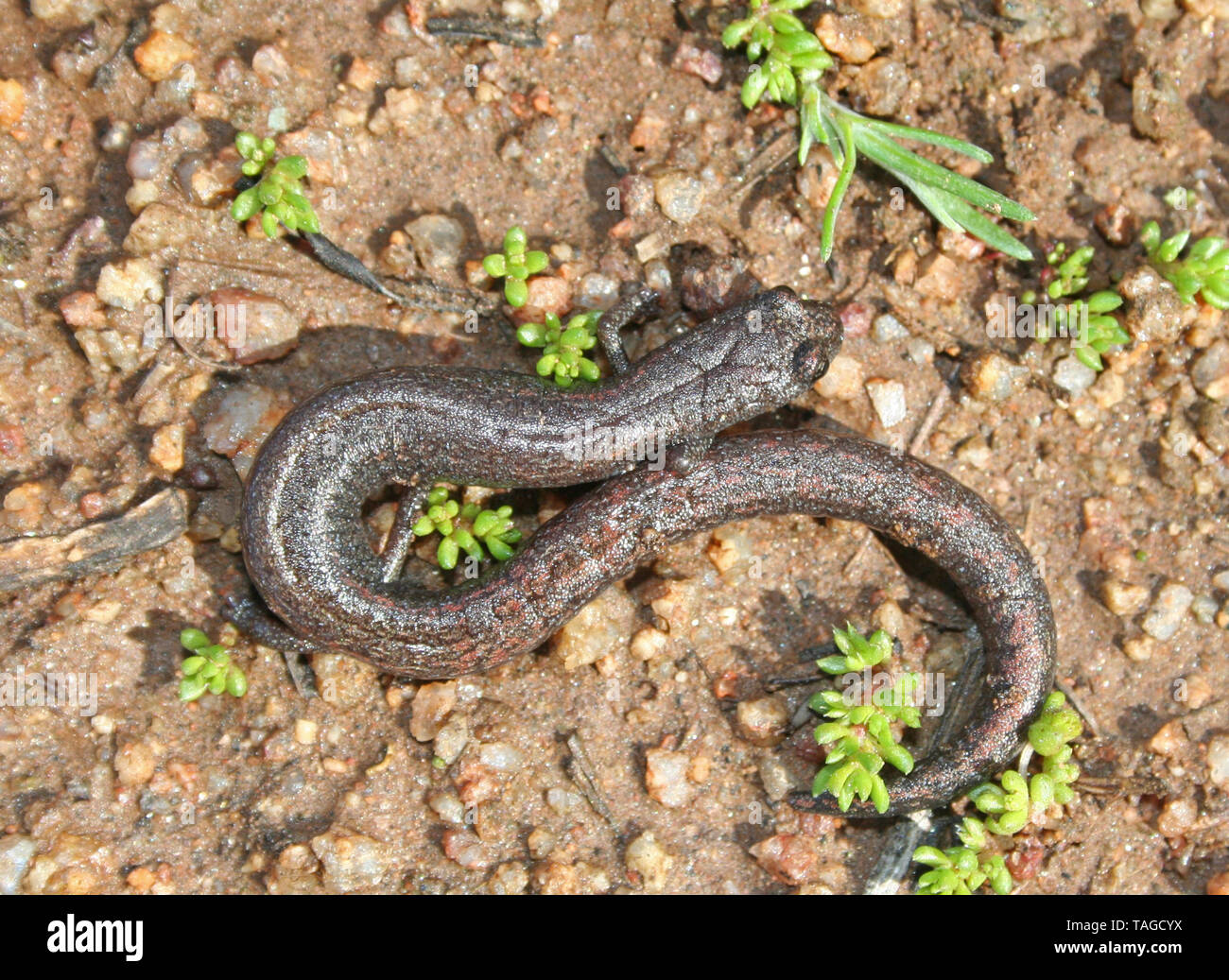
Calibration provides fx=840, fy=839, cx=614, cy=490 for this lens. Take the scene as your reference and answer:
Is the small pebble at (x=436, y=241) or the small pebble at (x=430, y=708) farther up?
the small pebble at (x=436, y=241)

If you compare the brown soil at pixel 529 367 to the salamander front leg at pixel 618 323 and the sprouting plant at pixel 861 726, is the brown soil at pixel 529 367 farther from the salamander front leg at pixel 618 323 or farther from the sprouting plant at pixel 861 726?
the sprouting plant at pixel 861 726

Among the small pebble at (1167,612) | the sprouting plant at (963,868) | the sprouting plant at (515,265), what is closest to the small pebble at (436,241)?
the sprouting plant at (515,265)

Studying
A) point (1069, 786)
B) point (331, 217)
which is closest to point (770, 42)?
point (331, 217)

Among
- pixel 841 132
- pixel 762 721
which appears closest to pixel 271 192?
pixel 841 132

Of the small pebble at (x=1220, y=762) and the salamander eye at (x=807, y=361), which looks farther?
the small pebble at (x=1220, y=762)

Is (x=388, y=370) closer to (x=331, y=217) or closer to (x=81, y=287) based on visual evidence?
(x=331, y=217)

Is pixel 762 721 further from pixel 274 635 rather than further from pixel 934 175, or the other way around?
pixel 934 175
